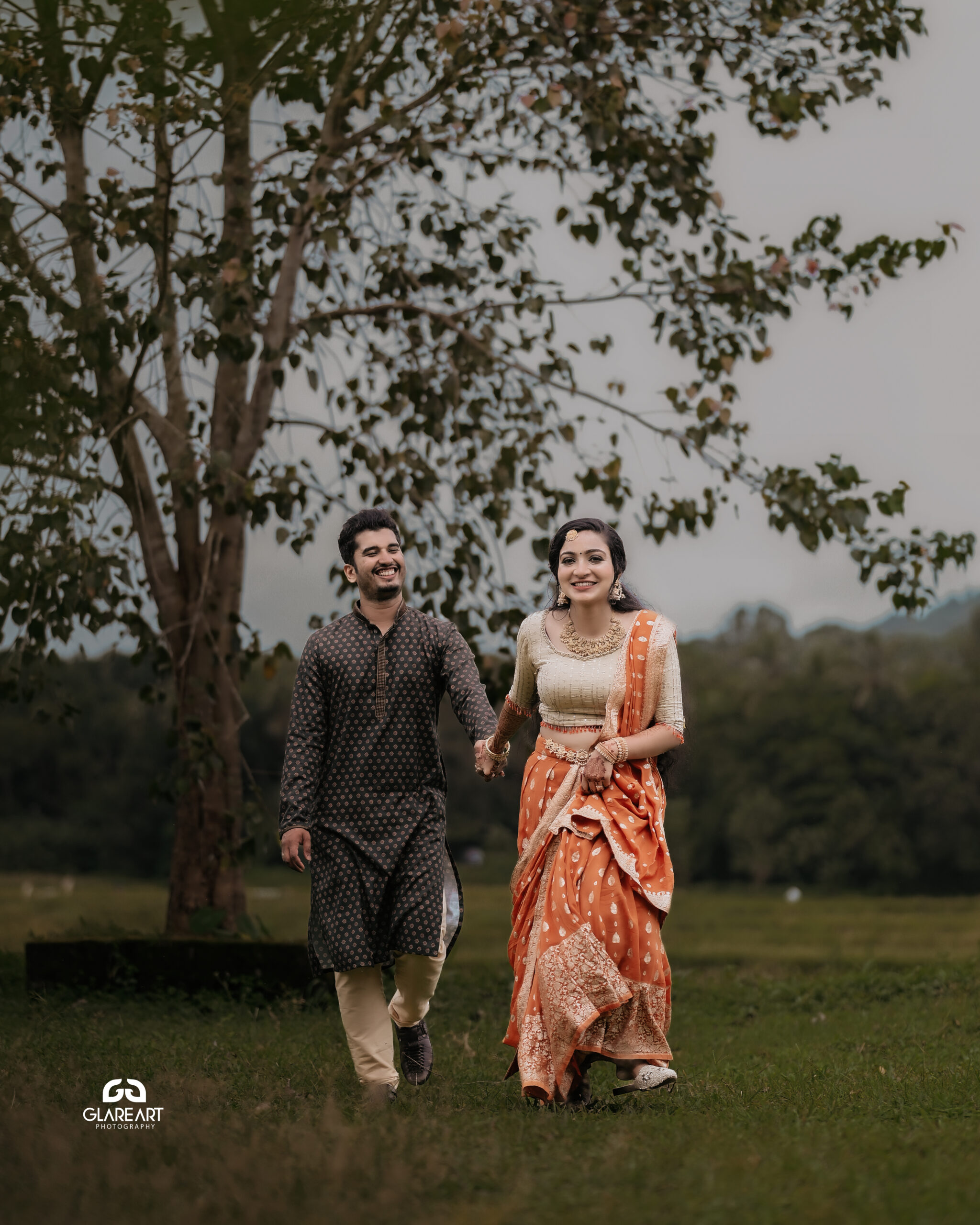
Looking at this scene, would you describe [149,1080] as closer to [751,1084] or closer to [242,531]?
[751,1084]

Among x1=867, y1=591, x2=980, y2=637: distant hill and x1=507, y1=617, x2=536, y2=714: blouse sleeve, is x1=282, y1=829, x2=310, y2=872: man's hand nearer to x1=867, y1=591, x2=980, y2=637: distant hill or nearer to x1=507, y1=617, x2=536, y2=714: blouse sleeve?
x1=507, y1=617, x2=536, y2=714: blouse sleeve

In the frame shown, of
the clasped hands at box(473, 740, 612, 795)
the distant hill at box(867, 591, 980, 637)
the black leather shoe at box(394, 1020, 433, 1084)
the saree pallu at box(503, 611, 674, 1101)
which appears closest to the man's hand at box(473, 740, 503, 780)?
the clasped hands at box(473, 740, 612, 795)

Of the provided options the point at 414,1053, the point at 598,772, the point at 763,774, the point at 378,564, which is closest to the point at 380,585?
the point at 378,564

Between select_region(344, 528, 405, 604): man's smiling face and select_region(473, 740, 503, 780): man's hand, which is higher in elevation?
select_region(344, 528, 405, 604): man's smiling face

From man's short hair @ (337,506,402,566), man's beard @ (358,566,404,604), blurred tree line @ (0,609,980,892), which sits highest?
man's short hair @ (337,506,402,566)

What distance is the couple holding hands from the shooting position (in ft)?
15.3

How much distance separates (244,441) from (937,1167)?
668cm

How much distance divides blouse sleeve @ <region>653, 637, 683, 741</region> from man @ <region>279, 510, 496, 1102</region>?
58 centimetres

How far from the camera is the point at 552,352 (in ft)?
29.5

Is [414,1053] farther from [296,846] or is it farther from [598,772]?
[598,772]

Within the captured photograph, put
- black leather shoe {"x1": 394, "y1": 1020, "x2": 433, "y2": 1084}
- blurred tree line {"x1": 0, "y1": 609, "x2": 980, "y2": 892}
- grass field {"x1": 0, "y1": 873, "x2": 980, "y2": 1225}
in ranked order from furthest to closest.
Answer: blurred tree line {"x1": 0, "y1": 609, "x2": 980, "y2": 892}
black leather shoe {"x1": 394, "y1": 1020, "x2": 433, "y2": 1084}
grass field {"x1": 0, "y1": 873, "x2": 980, "y2": 1225}

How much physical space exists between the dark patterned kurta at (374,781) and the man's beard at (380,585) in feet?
0.36

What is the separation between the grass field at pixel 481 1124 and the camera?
118 inches

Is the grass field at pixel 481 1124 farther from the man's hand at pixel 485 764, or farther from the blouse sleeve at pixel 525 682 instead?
the blouse sleeve at pixel 525 682
